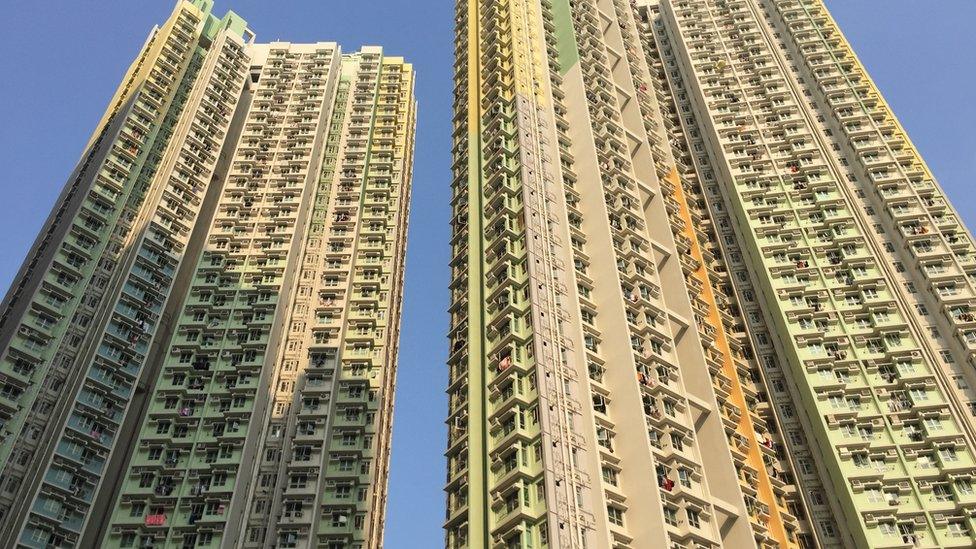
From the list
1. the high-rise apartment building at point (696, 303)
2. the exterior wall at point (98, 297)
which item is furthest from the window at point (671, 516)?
the exterior wall at point (98, 297)

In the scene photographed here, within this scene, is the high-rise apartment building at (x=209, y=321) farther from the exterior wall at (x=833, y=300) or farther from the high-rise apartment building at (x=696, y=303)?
the exterior wall at (x=833, y=300)

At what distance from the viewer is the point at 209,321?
6712 centimetres

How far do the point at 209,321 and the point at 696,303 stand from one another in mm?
37213

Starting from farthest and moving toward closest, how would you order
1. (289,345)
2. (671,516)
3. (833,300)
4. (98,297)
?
(289,345) → (98,297) → (833,300) → (671,516)

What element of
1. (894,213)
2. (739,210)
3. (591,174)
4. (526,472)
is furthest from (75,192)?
(894,213)

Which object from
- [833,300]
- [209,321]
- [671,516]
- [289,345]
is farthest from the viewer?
[209,321]

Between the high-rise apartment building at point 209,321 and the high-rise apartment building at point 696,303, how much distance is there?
14540mm

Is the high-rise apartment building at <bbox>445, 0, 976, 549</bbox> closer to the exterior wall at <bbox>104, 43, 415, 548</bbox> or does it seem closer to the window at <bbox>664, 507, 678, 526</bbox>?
the window at <bbox>664, 507, 678, 526</bbox>

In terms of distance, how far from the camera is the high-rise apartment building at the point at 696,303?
4309 cm

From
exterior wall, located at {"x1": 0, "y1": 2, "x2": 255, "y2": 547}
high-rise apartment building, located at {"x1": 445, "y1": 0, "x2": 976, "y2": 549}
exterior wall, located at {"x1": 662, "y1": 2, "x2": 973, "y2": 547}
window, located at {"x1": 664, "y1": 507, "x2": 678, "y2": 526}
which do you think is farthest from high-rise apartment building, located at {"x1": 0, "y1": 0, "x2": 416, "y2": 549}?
exterior wall, located at {"x1": 662, "y1": 2, "x2": 973, "y2": 547}

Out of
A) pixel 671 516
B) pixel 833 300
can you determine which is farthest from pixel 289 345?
pixel 833 300

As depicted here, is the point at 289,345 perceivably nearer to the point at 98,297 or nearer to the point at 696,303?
the point at 98,297

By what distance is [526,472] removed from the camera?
40.5 meters

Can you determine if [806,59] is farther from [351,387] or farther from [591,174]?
[351,387]
